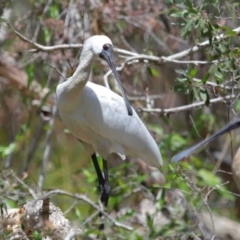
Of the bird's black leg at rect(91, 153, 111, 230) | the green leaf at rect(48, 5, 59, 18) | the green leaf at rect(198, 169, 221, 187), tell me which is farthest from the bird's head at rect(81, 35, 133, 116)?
the green leaf at rect(198, 169, 221, 187)

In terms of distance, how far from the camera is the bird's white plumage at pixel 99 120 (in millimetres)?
5344

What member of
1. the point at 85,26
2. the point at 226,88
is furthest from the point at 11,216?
the point at 85,26

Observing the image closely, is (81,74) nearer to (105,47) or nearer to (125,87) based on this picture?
(105,47)

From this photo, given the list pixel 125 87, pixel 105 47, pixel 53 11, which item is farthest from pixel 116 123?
pixel 53 11

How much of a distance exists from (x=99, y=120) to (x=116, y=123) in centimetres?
15

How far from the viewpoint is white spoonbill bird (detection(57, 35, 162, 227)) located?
5.34 metres

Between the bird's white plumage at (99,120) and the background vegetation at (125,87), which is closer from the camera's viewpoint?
the bird's white plumage at (99,120)

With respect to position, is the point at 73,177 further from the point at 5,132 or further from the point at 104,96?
the point at 104,96

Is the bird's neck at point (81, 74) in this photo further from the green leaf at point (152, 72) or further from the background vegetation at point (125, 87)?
the green leaf at point (152, 72)

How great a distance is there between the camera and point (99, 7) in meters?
6.64

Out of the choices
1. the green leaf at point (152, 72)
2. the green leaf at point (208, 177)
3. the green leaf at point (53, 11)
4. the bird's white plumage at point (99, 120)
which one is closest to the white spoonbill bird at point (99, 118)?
the bird's white plumage at point (99, 120)

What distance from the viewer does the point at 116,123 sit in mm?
5629

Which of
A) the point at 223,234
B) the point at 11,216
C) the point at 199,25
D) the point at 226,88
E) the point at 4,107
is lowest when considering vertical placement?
the point at 223,234

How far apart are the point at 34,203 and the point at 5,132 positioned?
14.6 ft
